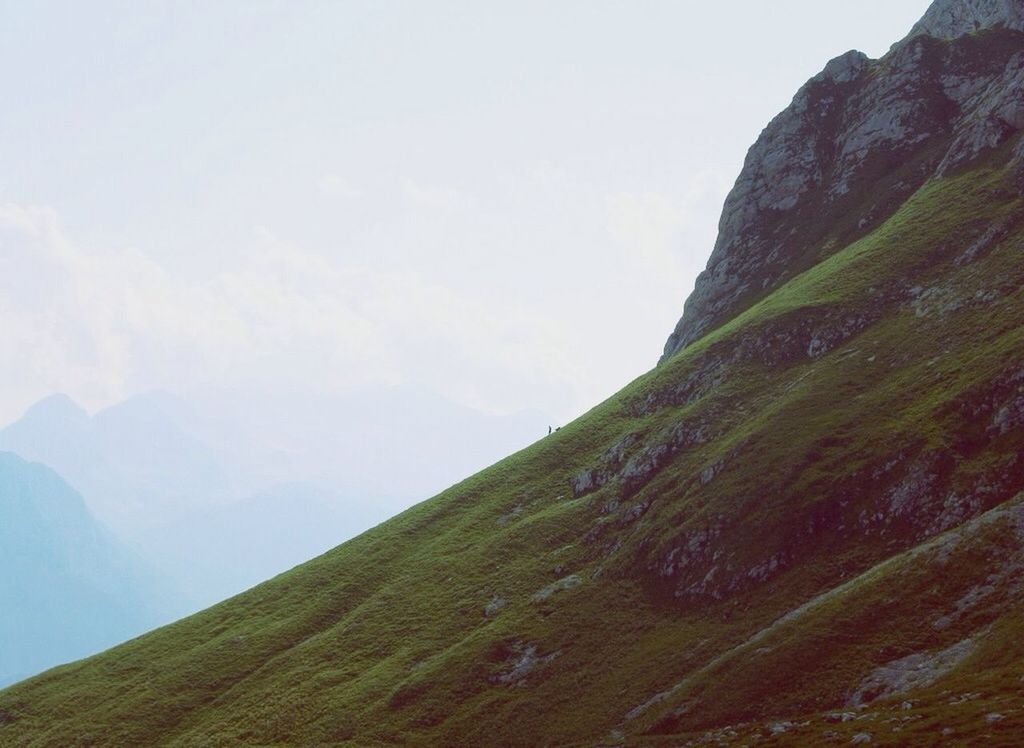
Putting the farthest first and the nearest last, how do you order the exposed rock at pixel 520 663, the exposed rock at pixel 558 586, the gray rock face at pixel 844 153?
the gray rock face at pixel 844 153 → the exposed rock at pixel 558 586 → the exposed rock at pixel 520 663

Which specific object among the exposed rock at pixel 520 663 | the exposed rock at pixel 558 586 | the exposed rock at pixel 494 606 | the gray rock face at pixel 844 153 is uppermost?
the gray rock face at pixel 844 153

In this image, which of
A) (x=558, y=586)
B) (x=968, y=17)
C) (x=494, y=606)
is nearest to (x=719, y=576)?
(x=558, y=586)

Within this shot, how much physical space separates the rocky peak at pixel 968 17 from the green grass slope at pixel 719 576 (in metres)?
55.3

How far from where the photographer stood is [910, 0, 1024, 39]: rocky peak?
508 feet

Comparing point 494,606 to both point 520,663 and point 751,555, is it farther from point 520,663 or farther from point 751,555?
point 751,555

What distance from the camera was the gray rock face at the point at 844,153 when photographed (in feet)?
468

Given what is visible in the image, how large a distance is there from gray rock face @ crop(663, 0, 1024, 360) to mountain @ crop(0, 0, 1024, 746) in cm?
84

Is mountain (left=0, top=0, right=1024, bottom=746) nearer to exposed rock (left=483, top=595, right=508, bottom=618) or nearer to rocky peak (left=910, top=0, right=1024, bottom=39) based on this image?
exposed rock (left=483, top=595, right=508, bottom=618)

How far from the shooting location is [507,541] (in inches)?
4104

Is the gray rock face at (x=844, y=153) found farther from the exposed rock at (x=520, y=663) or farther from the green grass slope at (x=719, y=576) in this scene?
the exposed rock at (x=520, y=663)

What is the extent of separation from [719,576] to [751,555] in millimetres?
3712

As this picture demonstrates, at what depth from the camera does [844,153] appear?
154m

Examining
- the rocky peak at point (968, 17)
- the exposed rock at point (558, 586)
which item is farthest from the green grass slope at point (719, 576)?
the rocky peak at point (968, 17)

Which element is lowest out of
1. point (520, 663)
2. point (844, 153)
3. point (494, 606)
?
point (520, 663)
